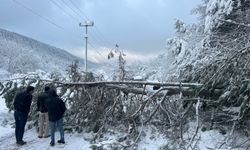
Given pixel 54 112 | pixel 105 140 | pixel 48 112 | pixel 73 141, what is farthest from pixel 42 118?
pixel 105 140

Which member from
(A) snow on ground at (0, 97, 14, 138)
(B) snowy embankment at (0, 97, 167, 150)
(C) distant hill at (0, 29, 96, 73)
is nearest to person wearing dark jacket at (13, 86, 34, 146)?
(B) snowy embankment at (0, 97, 167, 150)

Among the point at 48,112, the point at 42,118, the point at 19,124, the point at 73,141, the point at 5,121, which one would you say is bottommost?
the point at 73,141

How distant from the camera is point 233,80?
9.88 meters

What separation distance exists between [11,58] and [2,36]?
12.7m

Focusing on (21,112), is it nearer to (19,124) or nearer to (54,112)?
(19,124)

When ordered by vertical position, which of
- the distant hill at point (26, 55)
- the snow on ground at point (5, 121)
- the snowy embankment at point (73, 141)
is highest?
the distant hill at point (26, 55)

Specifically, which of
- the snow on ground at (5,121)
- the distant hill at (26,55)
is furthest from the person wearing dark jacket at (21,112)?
the distant hill at (26,55)

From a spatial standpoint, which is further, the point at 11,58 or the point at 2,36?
the point at 2,36

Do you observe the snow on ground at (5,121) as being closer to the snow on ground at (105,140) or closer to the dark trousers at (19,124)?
the snow on ground at (105,140)

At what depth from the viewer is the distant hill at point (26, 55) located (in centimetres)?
6012

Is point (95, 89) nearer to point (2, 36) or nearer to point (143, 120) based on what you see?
point (143, 120)

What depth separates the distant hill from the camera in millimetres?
60122

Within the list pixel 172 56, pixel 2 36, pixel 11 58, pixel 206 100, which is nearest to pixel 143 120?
pixel 206 100

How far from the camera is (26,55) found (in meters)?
63.6
